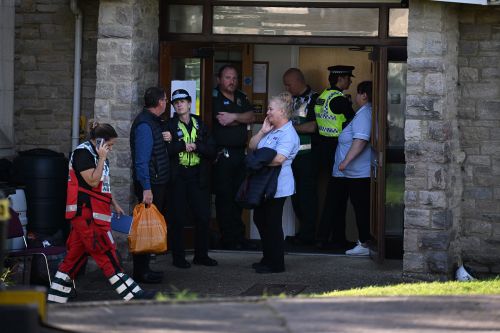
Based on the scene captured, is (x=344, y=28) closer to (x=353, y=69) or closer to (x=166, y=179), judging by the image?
(x=353, y=69)

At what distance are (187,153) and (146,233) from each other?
Result: 4.86 ft

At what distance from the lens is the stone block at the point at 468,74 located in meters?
12.4

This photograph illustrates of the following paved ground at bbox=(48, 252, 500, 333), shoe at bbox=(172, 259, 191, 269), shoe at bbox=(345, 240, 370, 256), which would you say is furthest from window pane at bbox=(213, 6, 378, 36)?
paved ground at bbox=(48, 252, 500, 333)

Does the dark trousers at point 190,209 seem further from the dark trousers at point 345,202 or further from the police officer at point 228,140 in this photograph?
→ the dark trousers at point 345,202

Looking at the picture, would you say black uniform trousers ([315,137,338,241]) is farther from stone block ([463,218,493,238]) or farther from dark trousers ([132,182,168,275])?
dark trousers ([132,182,168,275])

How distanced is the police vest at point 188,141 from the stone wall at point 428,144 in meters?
2.17

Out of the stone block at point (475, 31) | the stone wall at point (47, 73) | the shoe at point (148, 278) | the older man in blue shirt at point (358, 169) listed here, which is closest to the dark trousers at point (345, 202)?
the older man in blue shirt at point (358, 169)

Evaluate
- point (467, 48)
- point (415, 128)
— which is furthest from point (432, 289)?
point (467, 48)

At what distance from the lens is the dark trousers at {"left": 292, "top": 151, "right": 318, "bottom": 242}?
13.8 metres

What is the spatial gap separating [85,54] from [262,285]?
3.56m

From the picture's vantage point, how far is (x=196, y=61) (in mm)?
13281

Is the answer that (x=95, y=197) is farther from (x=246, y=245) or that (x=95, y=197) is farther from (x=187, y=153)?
(x=246, y=245)

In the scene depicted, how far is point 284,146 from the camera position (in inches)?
473

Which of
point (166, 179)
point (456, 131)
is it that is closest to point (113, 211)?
point (166, 179)
